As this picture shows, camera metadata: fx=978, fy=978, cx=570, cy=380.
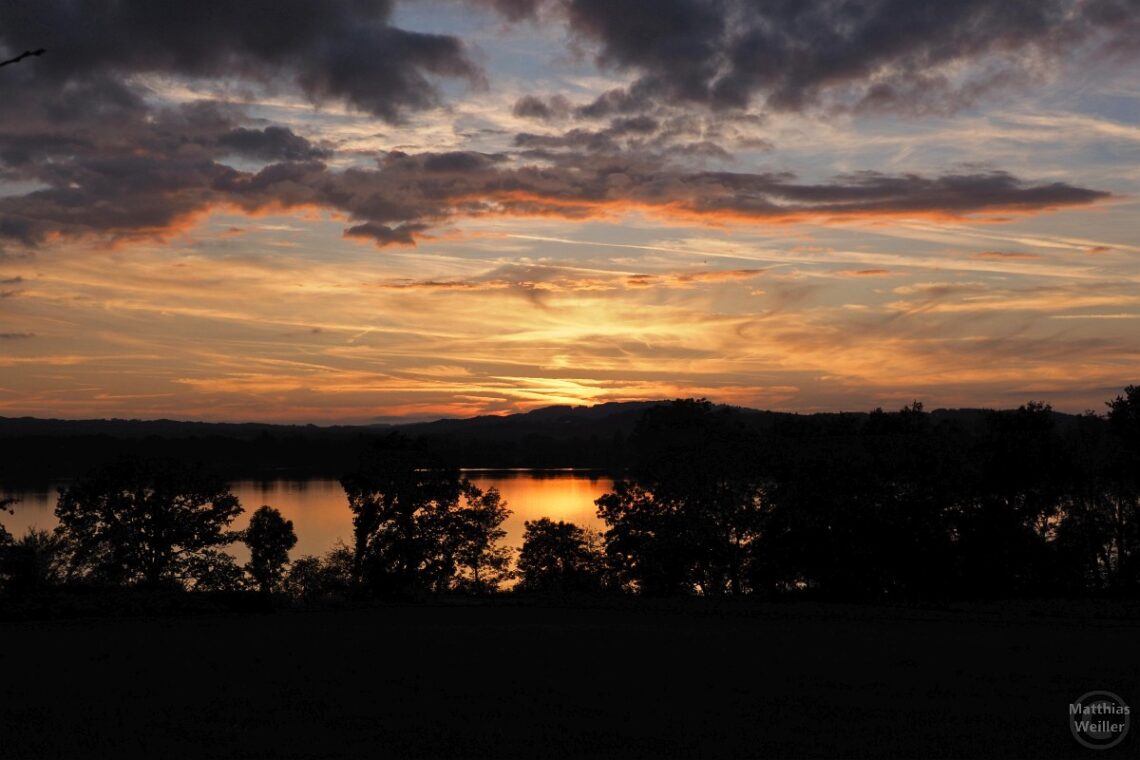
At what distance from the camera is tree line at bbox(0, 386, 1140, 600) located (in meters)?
33.1

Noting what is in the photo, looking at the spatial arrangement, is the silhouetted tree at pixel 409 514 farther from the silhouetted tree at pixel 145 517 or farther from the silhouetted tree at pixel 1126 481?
the silhouetted tree at pixel 1126 481

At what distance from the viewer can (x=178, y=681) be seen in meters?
12.2

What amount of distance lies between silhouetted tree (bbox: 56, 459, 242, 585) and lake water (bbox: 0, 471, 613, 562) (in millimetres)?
23808

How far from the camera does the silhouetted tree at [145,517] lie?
38000 millimetres

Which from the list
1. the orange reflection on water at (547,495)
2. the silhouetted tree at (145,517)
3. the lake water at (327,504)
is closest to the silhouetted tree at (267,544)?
the silhouetted tree at (145,517)

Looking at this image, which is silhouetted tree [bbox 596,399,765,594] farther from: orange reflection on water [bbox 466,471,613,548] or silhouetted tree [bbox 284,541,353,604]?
orange reflection on water [bbox 466,471,613,548]

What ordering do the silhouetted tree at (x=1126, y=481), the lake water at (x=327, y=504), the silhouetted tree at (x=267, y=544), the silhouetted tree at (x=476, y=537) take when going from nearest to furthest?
the silhouetted tree at (x=1126, y=481) → the silhouetted tree at (x=476, y=537) → the silhouetted tree at (x=267, y=544) → the lake water at (x=327, y=504)

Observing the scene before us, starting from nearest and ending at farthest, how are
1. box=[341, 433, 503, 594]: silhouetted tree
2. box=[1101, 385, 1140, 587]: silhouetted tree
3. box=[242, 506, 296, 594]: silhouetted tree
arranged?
box=[1101, 385, 1140, 587]: silhouetted tree < box=[341, 433, 503, 594]: silhouetted tree < box=[242, 506, 296, 594]: silhouetted tree

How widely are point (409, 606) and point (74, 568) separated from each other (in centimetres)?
3073

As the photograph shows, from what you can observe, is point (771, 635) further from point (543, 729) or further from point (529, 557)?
point (529, 557)

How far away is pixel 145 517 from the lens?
38.8 meters

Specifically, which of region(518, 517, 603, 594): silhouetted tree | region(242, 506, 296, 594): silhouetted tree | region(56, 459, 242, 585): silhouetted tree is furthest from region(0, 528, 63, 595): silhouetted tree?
region(518, 517, 603, 594): silhouetted tree

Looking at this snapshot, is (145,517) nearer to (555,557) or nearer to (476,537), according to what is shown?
(476,537)

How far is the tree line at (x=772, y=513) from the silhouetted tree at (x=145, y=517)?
0.07m
